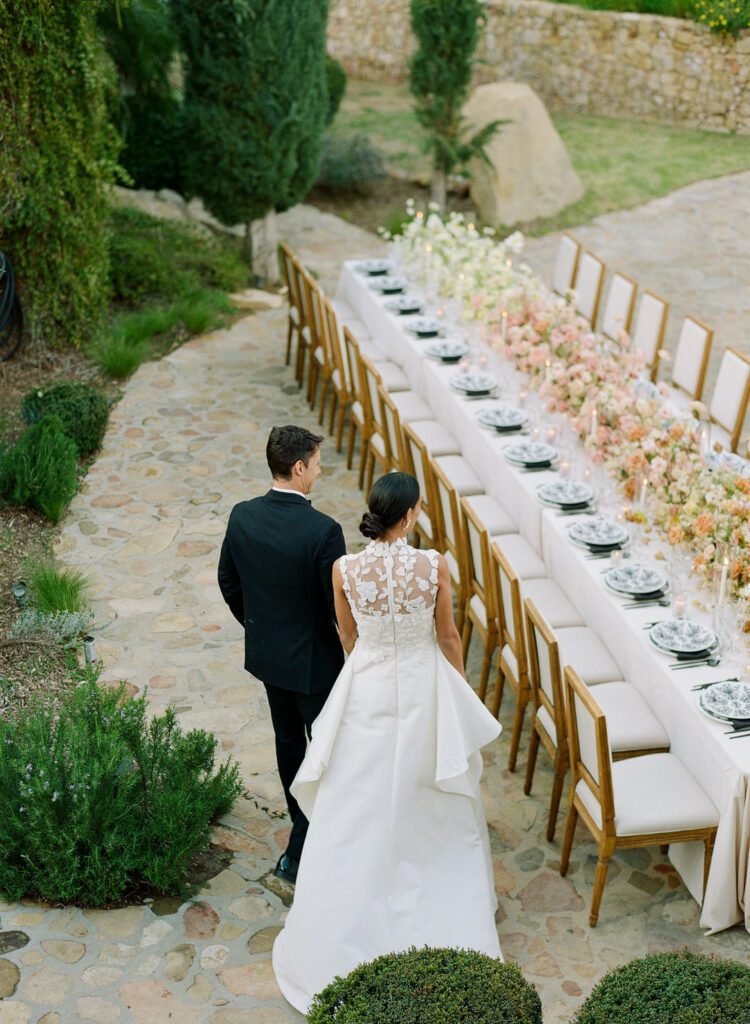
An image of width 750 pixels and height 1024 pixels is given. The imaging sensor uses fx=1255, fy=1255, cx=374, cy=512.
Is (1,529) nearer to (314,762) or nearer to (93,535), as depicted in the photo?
(93,535)

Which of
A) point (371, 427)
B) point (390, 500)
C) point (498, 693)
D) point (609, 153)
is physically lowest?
point (498, 693)

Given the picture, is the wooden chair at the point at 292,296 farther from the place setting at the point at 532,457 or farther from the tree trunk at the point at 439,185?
the tree trunk at the point at 439,185

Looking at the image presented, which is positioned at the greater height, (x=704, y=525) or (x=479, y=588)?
(x=704, y=525)

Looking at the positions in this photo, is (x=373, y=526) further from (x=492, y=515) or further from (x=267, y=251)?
(x=267, y=251)

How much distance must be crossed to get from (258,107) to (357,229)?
10.4 ft

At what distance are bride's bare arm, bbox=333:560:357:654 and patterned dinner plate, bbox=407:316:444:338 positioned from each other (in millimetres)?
4362

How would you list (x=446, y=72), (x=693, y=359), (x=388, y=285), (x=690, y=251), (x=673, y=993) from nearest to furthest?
1. (x=673, y=993)
2. (x=693, y=359)
3. (x=388, y=285)
4. (x=690, y=251)
5. (x=446, y=72)

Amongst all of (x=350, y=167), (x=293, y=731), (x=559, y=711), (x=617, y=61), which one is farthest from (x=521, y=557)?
(x=617, y=61)

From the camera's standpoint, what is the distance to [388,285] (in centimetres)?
955

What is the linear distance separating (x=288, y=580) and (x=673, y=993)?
189 cm

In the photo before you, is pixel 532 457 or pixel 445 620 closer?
pixel 445 620

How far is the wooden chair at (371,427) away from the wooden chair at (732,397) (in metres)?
2.19

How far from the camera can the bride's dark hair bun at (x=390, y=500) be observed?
13.9 feet

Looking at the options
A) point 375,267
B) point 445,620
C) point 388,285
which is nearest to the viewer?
point 445,620
